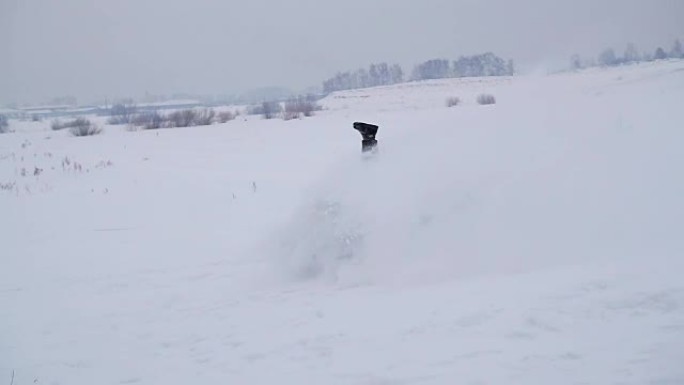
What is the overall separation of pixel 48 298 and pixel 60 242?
4.50 m

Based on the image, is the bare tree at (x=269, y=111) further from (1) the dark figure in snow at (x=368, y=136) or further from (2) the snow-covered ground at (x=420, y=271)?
(1) the dark figure in snow at (x=368, y=136)

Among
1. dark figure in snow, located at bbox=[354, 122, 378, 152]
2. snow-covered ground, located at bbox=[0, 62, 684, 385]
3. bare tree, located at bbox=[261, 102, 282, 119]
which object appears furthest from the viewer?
bare tree, located at bbox=[261, 102, 282, 119]

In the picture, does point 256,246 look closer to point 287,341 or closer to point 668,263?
point 287,341

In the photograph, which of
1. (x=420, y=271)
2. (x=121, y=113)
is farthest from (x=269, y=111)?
(x=420, y=271)

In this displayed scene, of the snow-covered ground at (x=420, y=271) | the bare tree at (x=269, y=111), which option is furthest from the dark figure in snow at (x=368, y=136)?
the bare tree at (x=269, y=111)

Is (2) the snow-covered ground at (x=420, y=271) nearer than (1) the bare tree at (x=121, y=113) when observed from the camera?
Yes

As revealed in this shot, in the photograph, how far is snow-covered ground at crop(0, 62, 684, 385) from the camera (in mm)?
5020

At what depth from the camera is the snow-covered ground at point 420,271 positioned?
16.5 feet

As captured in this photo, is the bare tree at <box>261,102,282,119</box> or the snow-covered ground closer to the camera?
Answer: the snow-covered ground

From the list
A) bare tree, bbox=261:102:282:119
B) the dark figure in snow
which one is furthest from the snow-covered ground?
bare tree, bbox=261:102:282:119

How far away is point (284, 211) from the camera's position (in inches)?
569

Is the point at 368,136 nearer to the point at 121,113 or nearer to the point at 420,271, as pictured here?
the point at 420,271

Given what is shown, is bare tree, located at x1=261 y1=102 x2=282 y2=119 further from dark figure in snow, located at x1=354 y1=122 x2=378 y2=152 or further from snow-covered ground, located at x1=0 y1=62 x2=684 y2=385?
dark figure in snow, located at x1=354 y1=122 x2=378 y2=152

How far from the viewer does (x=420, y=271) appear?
25.0 ft
